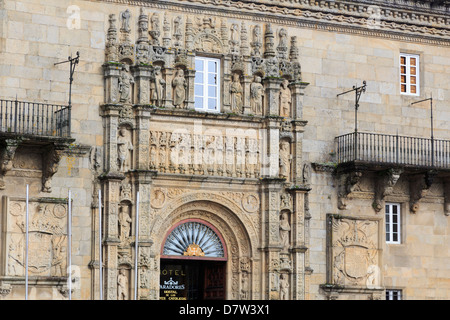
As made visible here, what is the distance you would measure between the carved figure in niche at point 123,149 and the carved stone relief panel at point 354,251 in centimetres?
625

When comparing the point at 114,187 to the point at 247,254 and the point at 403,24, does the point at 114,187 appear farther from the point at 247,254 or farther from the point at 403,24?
the point at 403,24

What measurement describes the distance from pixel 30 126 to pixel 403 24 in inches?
479

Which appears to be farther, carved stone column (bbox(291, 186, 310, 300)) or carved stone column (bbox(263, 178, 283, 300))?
carved stone column (bbox(291, 186, 310, 300))

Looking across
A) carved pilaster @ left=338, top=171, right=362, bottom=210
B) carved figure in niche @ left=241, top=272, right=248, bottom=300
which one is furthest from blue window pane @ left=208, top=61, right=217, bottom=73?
carved figure in niche @ left=241, top=272, right=248, bottom=300

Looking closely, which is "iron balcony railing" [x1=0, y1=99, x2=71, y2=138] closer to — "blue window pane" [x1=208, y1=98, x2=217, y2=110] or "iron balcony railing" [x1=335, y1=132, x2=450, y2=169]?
"blue window pane" [x1=208, y1=98, x2=217, y2=110]

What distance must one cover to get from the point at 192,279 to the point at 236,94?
5.37 metres

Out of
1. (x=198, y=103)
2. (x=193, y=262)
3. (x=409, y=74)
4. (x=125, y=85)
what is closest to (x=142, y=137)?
(x=125, y=85)

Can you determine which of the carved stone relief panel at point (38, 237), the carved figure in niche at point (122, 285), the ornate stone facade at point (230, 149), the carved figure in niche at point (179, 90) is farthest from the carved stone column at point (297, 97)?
the carved stone relief panel at point (38, 237)

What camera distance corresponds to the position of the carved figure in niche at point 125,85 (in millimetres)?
26969

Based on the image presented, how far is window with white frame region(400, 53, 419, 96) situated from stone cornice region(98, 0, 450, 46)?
56cm

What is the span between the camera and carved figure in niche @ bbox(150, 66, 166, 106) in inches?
1078

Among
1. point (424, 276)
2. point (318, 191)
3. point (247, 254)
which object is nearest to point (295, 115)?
point (318, 191)

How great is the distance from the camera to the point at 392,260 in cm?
3005

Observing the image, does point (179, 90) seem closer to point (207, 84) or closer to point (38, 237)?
point (207, 84)
